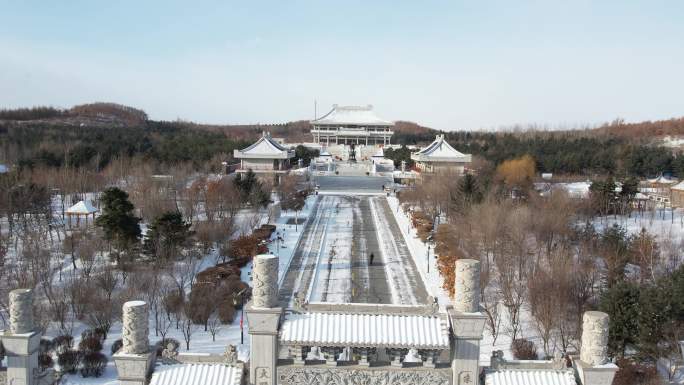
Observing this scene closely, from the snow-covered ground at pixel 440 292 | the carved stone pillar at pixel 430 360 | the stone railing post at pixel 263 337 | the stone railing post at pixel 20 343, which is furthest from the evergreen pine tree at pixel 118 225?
the carved stone pillar at pixel 430 360

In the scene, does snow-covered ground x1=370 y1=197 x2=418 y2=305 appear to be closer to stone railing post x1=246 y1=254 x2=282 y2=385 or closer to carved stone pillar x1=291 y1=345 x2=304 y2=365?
carved stone pillar x1=291 y1=345 x2=304 y2=365

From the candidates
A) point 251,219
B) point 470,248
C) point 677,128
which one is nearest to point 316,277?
point 470,248

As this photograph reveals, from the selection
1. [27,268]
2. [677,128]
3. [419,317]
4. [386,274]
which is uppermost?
[677,128]

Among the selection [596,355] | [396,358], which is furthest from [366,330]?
[596,355]

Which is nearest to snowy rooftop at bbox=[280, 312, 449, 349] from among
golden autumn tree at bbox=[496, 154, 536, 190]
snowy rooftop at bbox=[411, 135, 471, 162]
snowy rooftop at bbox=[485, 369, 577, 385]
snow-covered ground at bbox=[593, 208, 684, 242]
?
snowy rooftop at bbox=[485, 369, 577, 385]

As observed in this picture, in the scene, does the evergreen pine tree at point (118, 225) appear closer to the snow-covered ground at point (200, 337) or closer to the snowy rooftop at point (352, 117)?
the snow-covered ground at point (200, 337)

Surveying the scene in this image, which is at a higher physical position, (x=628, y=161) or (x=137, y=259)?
(x=628, y=161)

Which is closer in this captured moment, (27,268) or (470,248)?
(27,268)

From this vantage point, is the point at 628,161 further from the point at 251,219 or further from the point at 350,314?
the point at 350,314
